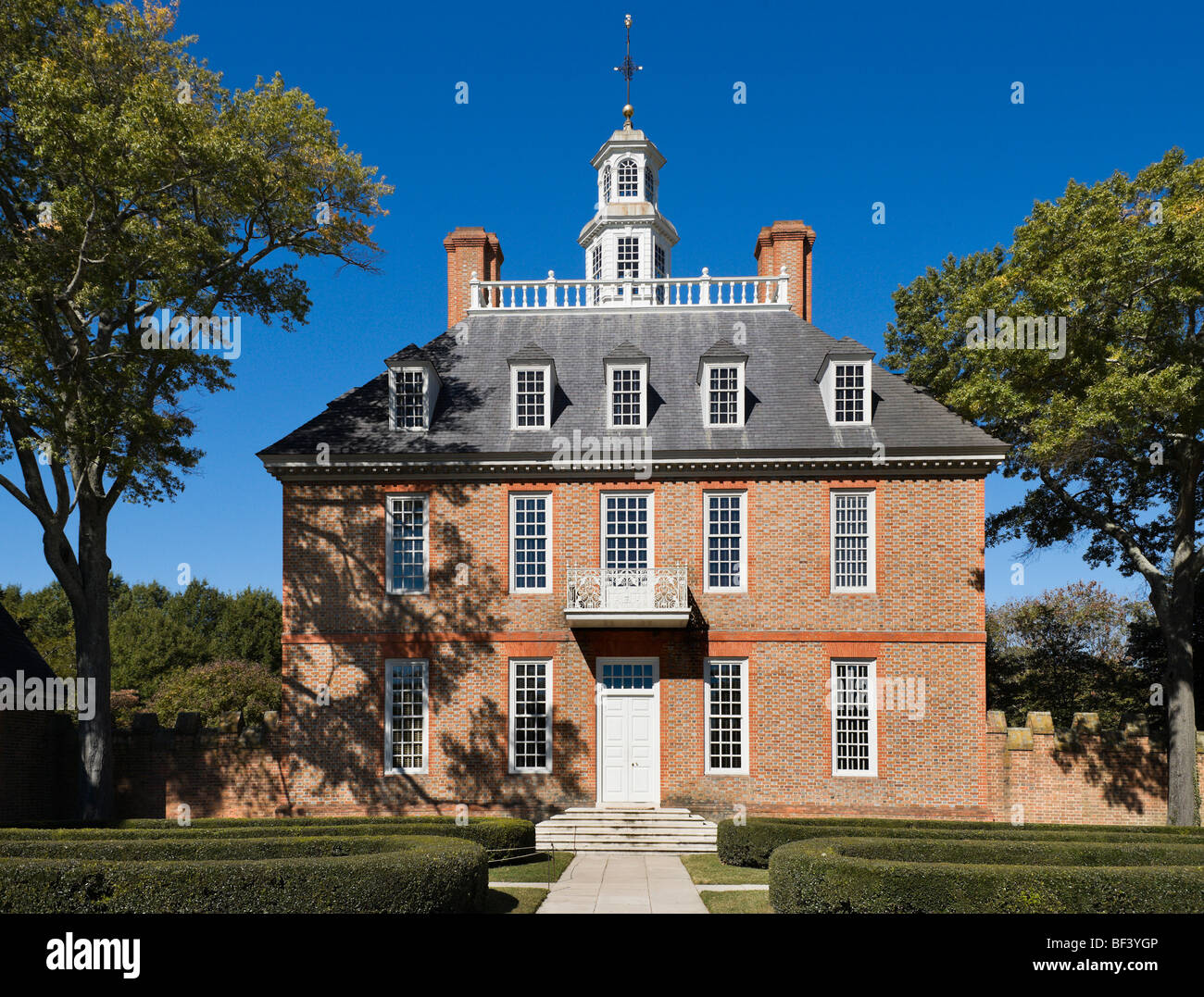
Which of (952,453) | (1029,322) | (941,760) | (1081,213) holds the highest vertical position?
(1081,213)

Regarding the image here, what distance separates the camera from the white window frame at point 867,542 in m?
22.4

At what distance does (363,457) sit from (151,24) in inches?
402

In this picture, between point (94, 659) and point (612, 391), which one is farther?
point (612, 391)

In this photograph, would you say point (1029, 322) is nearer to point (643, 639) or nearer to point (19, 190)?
point (643, 639)

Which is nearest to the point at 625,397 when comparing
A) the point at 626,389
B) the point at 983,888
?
the point at 626,389

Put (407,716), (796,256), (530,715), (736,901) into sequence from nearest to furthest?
(736,901)
(530,715)
(407,716)
(796,256)

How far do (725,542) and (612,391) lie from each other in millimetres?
4766

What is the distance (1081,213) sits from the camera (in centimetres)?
2128

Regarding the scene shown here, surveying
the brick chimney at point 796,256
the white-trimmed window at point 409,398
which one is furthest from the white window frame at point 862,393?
the white-trimmed window at point 409,398

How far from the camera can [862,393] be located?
76.9 feet

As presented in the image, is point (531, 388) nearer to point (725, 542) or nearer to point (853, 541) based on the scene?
point (725, 542)

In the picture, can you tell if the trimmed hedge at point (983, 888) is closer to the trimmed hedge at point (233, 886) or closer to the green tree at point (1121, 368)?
the trimmed hedge at point (233, 886)

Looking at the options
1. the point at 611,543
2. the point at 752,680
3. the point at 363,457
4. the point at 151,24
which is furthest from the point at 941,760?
the point at 151,24

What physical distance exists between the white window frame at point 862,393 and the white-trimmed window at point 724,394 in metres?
2.28
